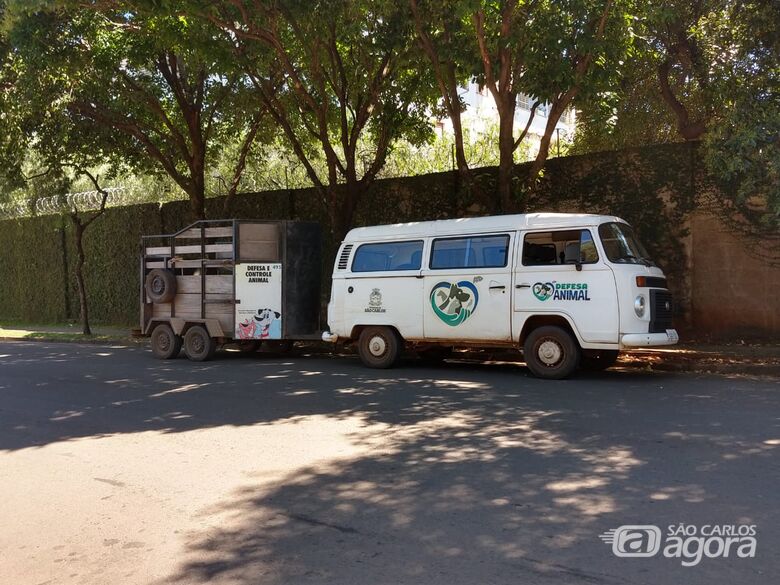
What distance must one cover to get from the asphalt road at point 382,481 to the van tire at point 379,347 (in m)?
2.11

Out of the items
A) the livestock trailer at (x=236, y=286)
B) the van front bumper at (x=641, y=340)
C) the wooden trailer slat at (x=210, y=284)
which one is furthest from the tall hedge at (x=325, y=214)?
the van front bumper at (x=641, y=340)

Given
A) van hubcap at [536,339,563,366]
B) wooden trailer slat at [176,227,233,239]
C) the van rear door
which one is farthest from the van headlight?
wooden trailer slat at [176,227,233,239]

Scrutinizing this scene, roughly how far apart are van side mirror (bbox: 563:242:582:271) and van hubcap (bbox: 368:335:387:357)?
3582 millimetres

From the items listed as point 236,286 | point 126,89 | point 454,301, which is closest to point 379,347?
point 454,301

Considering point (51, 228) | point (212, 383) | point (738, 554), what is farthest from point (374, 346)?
point (51, 228)

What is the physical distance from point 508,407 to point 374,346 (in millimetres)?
4459

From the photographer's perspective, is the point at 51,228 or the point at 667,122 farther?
the point at 51,228

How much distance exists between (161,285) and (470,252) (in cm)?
678

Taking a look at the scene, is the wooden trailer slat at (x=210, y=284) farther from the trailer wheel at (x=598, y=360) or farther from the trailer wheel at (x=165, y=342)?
the trailer wheel at (x=598, y=360)

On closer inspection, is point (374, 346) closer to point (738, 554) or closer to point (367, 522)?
point (367, 522)

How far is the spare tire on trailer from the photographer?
14.8m

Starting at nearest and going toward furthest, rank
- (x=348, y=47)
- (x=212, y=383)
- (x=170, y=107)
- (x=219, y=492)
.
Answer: (x=219, y=492) < (x=212, y=383) < (x=348, y=47) < (x=170, y=107)

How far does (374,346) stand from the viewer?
1277cm

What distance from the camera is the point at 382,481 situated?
5836 mm
